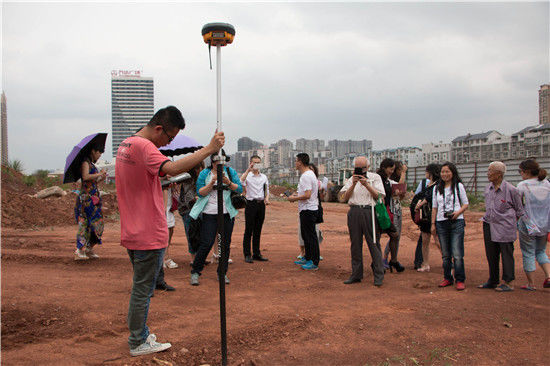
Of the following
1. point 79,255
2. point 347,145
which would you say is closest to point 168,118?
point 79,255

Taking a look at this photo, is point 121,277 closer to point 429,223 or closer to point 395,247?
point 395,247

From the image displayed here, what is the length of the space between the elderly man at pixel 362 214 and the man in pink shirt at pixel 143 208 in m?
3.25

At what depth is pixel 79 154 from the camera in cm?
634

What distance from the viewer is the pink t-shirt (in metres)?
3.19

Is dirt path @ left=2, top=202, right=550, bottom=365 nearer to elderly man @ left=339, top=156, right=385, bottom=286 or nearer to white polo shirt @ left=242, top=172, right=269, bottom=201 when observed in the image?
elderly man @ left=339, top=156, right=385, bottom=286

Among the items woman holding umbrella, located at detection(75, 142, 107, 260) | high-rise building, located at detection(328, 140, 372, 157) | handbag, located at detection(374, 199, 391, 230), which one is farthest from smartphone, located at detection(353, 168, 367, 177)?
high-rise building, located at detection(328, 140, 372, 157)

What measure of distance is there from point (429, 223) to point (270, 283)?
2850 millimetres

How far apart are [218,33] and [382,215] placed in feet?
12.9

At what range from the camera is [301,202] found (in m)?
7.08

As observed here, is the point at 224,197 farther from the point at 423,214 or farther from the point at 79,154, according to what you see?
the point at 423,214

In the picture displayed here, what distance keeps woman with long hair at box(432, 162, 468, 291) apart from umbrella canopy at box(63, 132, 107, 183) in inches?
213

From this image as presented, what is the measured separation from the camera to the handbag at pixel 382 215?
602 cm

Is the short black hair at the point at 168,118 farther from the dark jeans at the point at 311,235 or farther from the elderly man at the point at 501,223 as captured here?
the elderly man at the point at 501,223

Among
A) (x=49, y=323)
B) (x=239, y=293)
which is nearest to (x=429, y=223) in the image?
(x=239, y=293)
